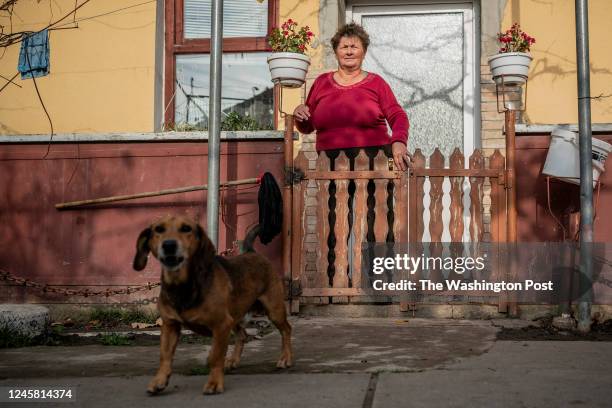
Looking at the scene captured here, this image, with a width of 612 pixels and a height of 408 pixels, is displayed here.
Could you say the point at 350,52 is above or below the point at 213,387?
above

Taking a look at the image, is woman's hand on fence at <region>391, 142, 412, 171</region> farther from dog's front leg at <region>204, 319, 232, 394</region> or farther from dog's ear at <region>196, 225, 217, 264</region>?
dog's front leg at <region>204, 319, 232, 394</region>

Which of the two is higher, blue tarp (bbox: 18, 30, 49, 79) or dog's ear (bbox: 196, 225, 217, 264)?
blue tarp (bbox: 18, 30, 49, 79)

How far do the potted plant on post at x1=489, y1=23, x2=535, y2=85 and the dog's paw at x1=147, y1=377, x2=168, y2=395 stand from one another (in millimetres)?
4374

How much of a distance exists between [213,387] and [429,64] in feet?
18.1

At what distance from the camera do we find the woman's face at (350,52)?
5902mm

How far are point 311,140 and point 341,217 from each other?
1533 millimetres

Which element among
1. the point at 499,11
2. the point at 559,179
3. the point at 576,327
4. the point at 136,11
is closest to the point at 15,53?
the point at 136,11

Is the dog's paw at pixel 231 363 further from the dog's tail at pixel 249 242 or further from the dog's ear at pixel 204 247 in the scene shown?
the dog's ear at pixel 204 247

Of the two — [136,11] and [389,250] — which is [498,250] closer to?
[389,250]

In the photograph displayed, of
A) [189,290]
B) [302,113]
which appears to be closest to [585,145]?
[302,113]

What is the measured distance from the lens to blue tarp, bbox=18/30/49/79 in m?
7.54

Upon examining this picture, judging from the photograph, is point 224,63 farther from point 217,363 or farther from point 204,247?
point 217,363

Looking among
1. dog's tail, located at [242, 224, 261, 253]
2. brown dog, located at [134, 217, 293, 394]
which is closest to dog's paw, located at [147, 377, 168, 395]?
brown dog, located at [134, 217, 293, 394]

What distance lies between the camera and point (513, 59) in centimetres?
639
